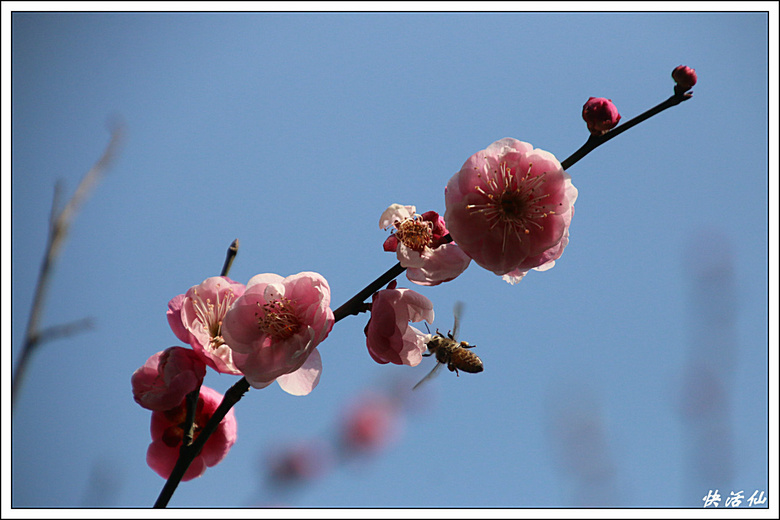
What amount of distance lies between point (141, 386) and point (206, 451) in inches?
10.8

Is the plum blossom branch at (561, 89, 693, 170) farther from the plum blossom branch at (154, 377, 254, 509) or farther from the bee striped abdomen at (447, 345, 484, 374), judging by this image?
the plum blossom branch at (154, 377, 254, 509)

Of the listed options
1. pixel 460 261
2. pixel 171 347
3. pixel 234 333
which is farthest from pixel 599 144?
pixel 171 347

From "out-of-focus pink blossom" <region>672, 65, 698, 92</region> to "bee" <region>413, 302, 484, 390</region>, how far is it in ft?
2.19

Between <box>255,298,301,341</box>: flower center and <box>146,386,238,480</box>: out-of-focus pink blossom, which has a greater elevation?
<box>255,298,301,341</box>: flower center

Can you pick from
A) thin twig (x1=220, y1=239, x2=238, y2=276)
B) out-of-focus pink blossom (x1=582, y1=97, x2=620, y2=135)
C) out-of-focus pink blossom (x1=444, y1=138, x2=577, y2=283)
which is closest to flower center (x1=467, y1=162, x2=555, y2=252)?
out-of-focus pink blossom (x1=444, y1=138, x2=577, y2=283)

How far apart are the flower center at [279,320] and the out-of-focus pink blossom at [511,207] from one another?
1.10ft

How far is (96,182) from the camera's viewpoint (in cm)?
122

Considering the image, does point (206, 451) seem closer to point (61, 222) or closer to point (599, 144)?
point (61, 222)

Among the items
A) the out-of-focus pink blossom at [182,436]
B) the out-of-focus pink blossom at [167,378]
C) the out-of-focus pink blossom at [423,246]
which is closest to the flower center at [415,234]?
the out-of-focus pink blossom at [423,246]

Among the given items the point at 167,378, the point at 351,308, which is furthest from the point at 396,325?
the point at 167,378

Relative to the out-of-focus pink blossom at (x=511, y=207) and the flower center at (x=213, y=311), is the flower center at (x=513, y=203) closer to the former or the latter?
the out-of-focus pink blossom at (x=511, y=207)

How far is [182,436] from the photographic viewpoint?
3.83ft

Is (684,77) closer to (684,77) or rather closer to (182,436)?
(684,77)

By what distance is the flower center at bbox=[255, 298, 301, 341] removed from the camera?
994 mm
